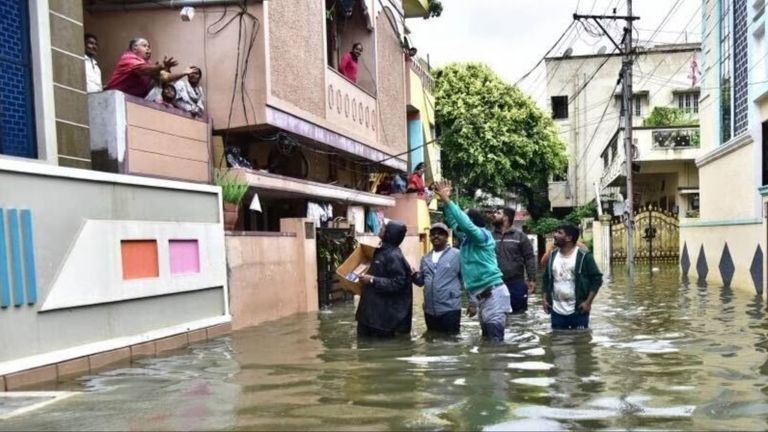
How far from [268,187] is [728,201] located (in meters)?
10.9

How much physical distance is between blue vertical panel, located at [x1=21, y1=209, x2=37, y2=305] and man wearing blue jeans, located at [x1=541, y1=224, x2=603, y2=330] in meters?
5.26

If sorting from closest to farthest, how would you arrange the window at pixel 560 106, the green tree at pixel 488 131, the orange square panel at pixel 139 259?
the orange square panel at pixel 139 259 < the green tree at pixel 488 131 < the window at pixel 560 106

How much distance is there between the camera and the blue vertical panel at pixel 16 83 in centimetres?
674

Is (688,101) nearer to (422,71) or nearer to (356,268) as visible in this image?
(422,71)

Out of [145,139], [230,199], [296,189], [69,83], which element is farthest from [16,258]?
[296,189]

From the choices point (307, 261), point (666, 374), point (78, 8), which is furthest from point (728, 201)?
point (78, 8)

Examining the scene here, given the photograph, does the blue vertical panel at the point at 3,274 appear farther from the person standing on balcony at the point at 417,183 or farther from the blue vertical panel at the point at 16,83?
the person standing on balcony at the point at 417,183

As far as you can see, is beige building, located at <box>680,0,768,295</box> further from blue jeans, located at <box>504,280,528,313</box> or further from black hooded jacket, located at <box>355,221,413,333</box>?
black hooded jacket, located at <box>355,221,413,333</box>

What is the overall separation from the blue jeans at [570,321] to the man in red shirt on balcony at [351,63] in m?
9.45

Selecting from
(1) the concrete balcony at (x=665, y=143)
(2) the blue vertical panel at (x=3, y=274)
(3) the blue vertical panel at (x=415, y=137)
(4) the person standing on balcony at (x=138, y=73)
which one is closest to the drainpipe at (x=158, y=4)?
(4) the person standing on balcony at (x=138, y=73)

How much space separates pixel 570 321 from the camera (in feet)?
26.1

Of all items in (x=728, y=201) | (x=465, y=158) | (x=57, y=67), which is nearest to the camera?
(x=57, y=67)

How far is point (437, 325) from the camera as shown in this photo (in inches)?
310

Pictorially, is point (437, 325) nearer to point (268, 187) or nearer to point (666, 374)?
point (666, 374)
